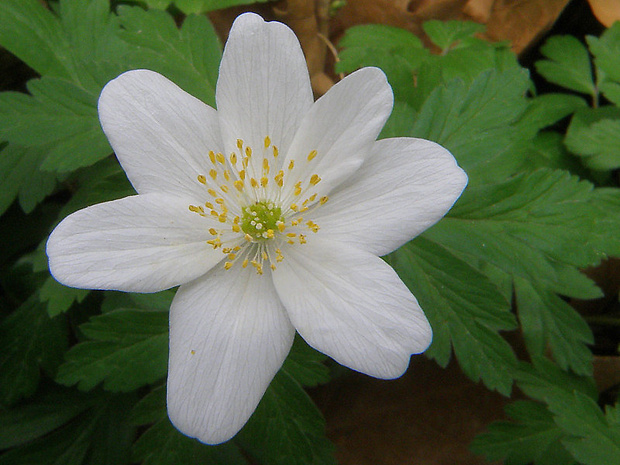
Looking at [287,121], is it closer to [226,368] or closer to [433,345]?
[226,368]

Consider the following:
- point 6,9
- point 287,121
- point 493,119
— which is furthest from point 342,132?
point 6,9

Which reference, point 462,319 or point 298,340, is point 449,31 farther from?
point 298,340

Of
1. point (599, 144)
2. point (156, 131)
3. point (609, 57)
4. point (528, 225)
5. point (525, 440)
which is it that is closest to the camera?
point (156, 131)

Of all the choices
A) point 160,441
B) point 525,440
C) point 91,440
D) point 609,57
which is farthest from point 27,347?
point 609,57

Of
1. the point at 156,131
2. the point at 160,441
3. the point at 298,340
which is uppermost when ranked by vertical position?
the point at 156,131

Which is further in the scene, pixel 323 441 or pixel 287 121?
pixel 323 441

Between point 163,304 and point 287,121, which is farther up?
point 287,121

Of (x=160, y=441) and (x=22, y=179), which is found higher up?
(x=22, y=179)

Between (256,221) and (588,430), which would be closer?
(256,221)
